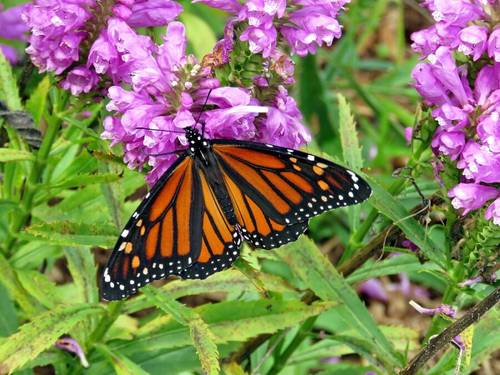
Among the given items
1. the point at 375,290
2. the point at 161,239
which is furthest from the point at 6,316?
the point at 375,290

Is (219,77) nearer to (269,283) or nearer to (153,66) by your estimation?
(153,66)

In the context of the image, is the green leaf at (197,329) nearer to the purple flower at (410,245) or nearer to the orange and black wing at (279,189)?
the orange and black wing at (279,189)

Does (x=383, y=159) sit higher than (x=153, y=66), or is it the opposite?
(x=153, y=66)

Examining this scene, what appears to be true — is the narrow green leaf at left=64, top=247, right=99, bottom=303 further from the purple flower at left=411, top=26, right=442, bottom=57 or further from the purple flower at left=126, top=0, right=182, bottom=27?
the purple flower at left=411, top=26, right=442, bottom=57

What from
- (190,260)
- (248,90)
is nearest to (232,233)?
(190,260)

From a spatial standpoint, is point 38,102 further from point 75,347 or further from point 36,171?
point 75,347
